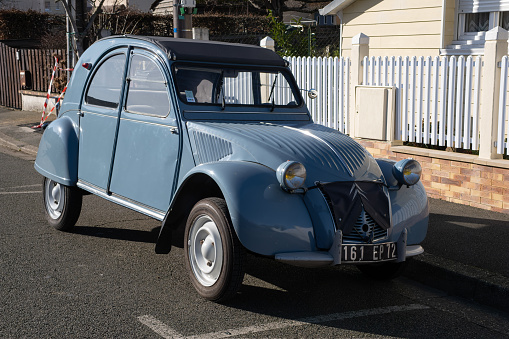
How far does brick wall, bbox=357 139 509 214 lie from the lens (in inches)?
302

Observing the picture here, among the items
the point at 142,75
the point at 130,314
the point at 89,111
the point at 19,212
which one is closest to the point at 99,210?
the point at 19,212

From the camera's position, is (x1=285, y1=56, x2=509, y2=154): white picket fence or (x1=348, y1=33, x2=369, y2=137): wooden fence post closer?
(x1=285, y1=56, x2=509, y2=154): white picket fence

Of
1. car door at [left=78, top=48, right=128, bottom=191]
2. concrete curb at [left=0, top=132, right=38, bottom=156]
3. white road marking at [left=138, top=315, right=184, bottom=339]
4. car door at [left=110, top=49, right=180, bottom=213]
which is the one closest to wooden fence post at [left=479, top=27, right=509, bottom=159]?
car door at [left=110, top=49, right=180, bottom=213]

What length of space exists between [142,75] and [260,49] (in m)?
1.19

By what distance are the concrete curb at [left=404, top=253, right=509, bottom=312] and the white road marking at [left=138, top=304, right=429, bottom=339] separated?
52 cm

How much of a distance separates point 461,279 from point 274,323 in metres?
1.76

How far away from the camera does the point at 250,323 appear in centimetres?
454

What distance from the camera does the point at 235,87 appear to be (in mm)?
6246

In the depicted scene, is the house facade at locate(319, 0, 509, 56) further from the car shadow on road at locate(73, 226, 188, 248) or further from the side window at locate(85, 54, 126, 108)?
the side window at locate(85, 54, 126, 108)

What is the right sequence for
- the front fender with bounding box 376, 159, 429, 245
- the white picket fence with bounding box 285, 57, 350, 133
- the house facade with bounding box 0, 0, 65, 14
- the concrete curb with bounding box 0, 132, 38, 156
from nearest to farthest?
1. the front fender with bounding box 376, 159, 429, 245
2. the white picket fence with bounding box 285, 57, 350, 133
3. the concrete curb with bounding box 0, 132, 38, 156
4. the house facade with bounding box 0, 0, 65, 14

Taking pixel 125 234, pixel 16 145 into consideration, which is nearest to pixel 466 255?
pixel 125 234

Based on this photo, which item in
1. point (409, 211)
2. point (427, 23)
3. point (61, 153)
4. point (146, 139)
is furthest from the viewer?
point (427, 23)

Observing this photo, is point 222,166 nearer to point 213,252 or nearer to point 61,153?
point 213,252

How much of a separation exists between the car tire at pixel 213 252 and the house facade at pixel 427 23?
751cm
